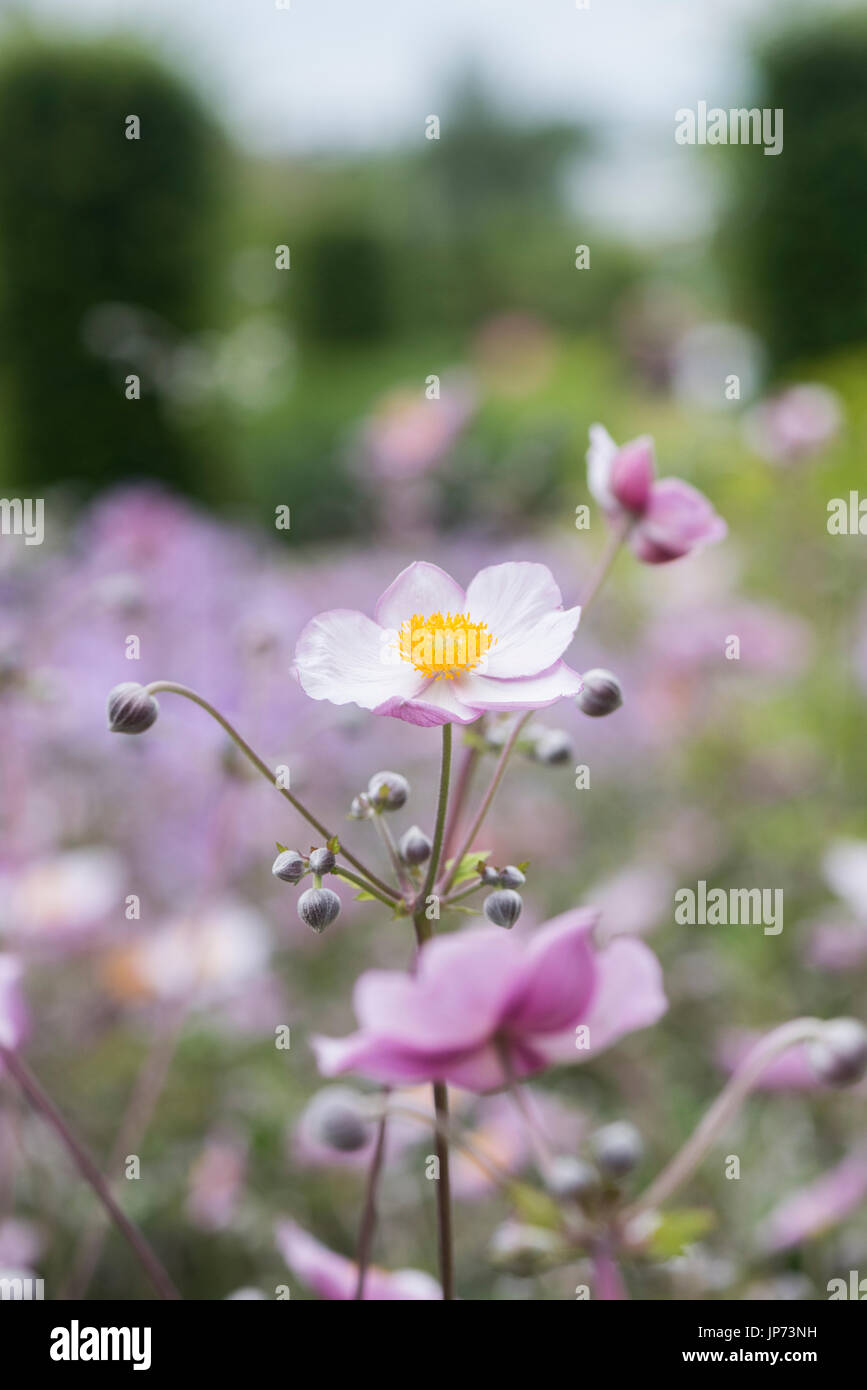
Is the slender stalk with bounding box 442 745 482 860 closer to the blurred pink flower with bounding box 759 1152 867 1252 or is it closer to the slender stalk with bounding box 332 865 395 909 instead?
the slender stalk with bounding box 332 865 395 909

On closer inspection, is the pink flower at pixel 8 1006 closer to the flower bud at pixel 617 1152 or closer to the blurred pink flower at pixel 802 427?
the flower bud at pixel 617 1152

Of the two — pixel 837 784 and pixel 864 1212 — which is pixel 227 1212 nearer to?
pixel 864 1212

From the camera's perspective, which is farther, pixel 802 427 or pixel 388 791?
pixel 802 427

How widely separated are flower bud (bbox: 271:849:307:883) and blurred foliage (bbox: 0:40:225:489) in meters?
4.53

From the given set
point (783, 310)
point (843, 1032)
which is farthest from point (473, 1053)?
point (783, 310)

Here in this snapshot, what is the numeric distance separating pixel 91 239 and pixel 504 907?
4933 mm

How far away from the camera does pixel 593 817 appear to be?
195cm

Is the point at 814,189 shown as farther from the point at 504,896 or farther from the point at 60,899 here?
the point at 504,896

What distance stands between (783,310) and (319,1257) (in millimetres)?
5284

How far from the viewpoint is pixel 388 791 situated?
0.41 meters

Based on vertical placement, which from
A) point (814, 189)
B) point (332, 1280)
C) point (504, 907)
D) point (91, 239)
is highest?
point (814, 189)

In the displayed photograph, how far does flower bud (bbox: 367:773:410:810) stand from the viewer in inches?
15.8

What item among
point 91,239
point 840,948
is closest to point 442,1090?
point 840,948

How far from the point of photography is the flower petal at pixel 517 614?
1.40ft
